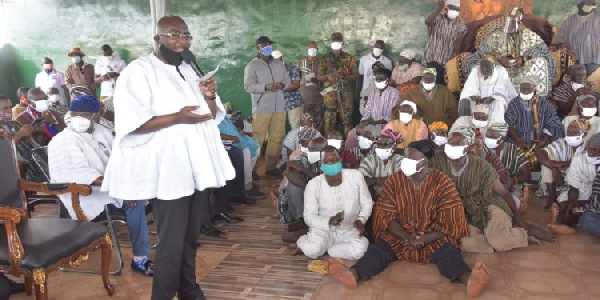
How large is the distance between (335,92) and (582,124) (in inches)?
146

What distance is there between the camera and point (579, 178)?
5.14 meters

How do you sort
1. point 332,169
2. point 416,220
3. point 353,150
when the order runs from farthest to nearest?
point 353,150, point 332,169, point 416,220

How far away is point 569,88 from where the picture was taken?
7328 millimetres

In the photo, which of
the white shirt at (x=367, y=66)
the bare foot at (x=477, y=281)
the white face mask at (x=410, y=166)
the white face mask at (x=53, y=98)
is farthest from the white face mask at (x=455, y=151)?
the white face mask at (x=53, y=98)

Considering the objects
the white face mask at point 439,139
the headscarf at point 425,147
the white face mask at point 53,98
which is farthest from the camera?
the white face mask at point 53,98

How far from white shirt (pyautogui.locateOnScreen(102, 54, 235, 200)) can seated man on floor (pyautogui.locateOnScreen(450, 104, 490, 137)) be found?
159 inches

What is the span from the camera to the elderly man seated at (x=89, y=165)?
4039 millimetres

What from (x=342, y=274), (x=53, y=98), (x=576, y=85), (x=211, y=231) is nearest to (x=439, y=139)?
(x=342, y=274)

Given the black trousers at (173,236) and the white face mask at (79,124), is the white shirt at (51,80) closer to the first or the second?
the white face mask at (79,124)

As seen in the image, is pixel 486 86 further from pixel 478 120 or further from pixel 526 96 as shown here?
pixel 478 120

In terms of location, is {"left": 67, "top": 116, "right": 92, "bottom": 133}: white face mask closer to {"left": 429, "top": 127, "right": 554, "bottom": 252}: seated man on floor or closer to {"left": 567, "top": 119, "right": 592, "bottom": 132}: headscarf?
{"left": 429, "top": 127, "right": 554, "bottom": 252}: seated man on floor

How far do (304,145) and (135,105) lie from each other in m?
3.29

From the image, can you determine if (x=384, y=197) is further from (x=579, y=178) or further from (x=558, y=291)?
(x=579, y=178)

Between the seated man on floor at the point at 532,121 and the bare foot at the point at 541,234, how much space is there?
193 centimetres
